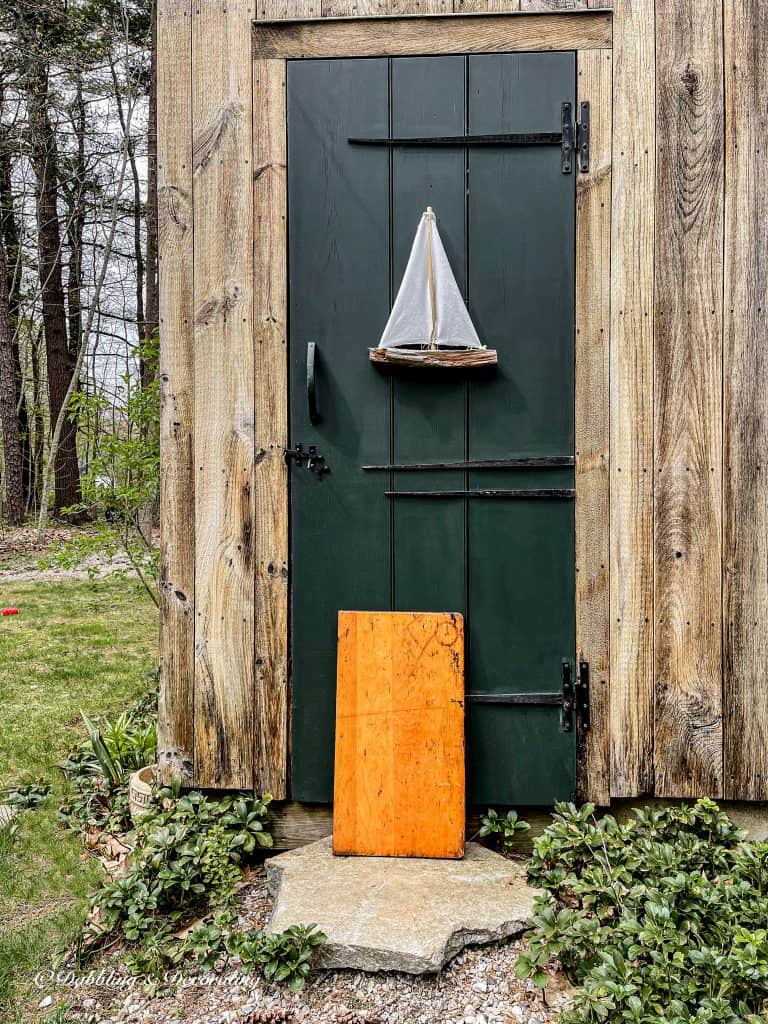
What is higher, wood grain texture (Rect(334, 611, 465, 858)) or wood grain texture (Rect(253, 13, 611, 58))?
wood grain texture (Rect(253, 13, 611, 58))

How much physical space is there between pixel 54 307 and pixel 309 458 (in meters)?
10.7

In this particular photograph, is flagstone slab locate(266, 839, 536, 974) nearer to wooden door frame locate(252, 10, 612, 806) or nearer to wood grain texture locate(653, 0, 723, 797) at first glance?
wooden door frame locate(252, 10, 612, 806)

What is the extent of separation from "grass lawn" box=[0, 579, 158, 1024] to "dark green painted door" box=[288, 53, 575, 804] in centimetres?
87

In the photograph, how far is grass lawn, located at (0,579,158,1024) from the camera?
A: 2045 mm

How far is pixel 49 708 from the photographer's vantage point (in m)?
3.86

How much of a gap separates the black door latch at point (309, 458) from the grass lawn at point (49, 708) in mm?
1629

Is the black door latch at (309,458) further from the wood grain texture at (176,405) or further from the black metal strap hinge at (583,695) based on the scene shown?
the black metal strap hinge at (583,695)

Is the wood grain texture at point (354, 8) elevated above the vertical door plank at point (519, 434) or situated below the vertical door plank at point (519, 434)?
above

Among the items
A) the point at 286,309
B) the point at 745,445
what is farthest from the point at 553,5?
the point at 745,445

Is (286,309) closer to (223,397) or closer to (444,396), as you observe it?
(223,397)

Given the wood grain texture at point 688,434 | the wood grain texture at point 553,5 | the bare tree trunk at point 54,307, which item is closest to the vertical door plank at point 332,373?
the wood grain texture at point 553,5

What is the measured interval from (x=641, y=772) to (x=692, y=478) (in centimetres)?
105

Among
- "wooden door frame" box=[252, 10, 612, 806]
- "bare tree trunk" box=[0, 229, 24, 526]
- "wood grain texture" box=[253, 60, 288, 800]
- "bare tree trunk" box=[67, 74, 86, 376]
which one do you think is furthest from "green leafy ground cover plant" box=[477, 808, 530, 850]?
"bare tree trunk" box=[67, 74, 86, 376]

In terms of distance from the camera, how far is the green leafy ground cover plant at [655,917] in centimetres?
154
